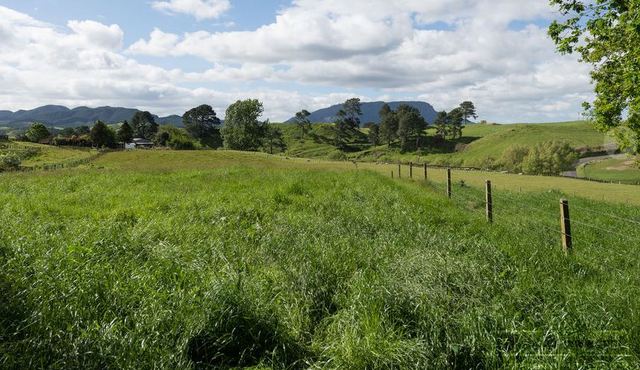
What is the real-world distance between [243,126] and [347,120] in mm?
69191

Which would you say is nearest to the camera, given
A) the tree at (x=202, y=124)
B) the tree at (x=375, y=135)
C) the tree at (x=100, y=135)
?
the tree at (x=100, y=135)

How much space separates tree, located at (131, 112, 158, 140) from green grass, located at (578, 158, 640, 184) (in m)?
154

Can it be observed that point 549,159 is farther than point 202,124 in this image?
No

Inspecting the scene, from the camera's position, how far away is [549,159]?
9425 centimetres

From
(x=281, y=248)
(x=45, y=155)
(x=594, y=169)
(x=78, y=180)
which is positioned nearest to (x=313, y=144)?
(x=594, y=169)

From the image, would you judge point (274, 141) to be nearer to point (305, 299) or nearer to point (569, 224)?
point (569, 224)

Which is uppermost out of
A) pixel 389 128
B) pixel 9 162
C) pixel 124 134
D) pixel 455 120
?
pixel 455 120

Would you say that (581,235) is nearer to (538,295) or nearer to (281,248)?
(538,295)

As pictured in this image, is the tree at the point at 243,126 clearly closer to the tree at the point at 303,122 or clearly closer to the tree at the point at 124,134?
the tree at the point at 124,134

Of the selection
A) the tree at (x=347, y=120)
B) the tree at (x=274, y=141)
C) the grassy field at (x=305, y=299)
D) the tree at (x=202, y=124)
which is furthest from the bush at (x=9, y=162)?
the tree at (x=347, y=120)

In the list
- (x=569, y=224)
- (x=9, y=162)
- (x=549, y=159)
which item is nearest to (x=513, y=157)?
(x=549, y=159)

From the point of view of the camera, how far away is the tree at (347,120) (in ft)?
584

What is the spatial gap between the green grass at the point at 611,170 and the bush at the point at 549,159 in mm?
4880

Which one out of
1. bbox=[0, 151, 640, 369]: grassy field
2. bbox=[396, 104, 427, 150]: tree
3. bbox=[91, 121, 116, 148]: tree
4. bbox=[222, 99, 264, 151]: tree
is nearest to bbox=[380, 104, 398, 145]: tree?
bbox=[396, 104, 427, 150]: tree
